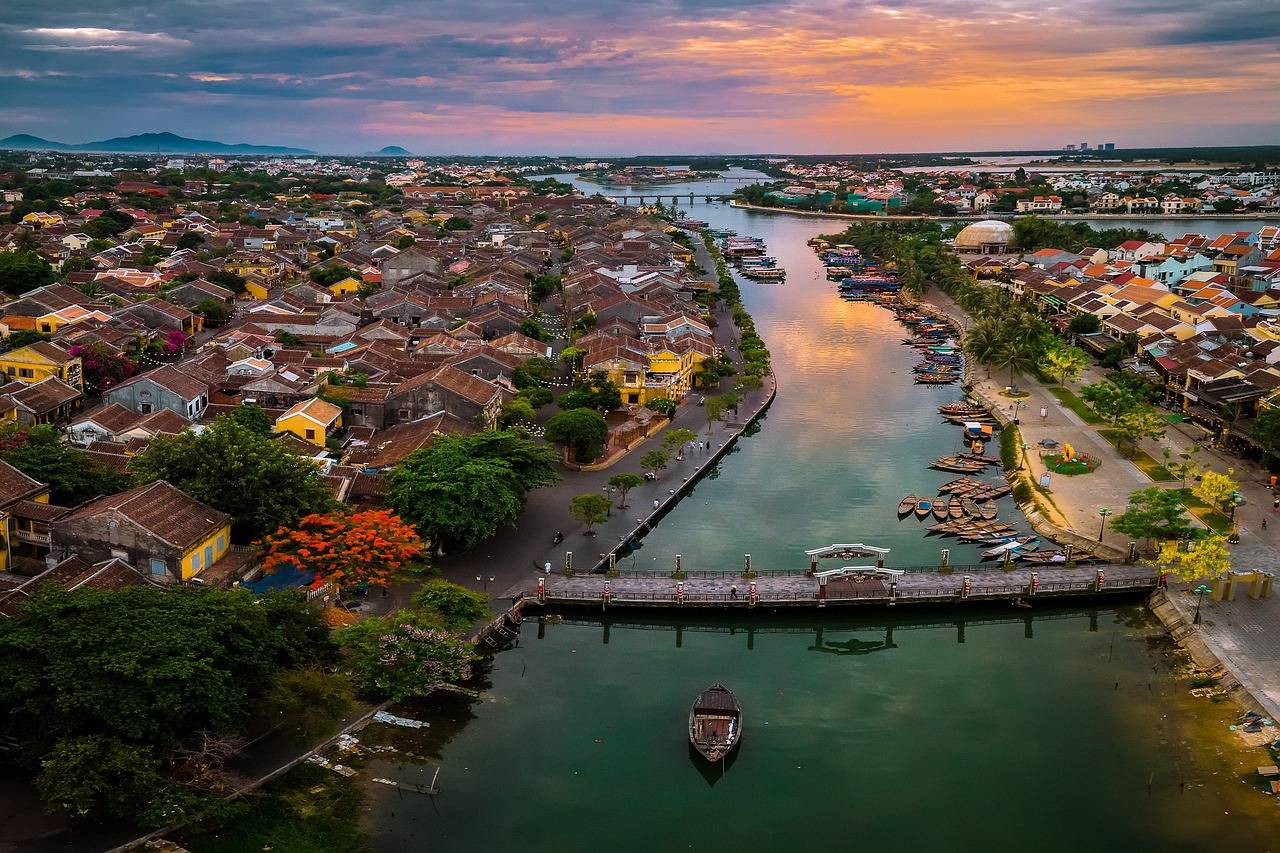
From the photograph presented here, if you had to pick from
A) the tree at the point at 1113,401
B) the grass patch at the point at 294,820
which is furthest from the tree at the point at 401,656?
the tree at the point at 1113,401

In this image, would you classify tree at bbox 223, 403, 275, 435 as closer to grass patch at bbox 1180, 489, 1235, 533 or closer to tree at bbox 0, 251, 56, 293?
grass patch at bbox 1180, 489, 1235, 533

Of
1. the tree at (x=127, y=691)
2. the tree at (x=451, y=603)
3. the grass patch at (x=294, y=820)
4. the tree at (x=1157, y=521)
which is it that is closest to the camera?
the tree at (x=127, y=691)

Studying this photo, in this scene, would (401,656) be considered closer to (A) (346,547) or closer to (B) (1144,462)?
(A) (346,547)

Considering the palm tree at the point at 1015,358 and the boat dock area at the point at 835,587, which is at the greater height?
the palm tree at the point at 1015,358

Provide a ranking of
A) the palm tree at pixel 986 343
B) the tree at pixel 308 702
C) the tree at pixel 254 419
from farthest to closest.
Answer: the palm tree at pixel 986 343
the tree at pixel 254 419
the tree at pixel 308 702

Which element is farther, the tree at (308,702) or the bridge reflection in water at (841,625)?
the bridge reflection in water at (841,625)

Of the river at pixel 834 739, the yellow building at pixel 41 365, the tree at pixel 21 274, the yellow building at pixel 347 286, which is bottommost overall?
the river at pixel 834 739

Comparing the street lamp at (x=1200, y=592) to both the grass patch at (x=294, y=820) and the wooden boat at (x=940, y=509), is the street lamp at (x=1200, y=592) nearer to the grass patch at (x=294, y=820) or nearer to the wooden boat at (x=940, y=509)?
the wooden boat at (x=940, y=509)
